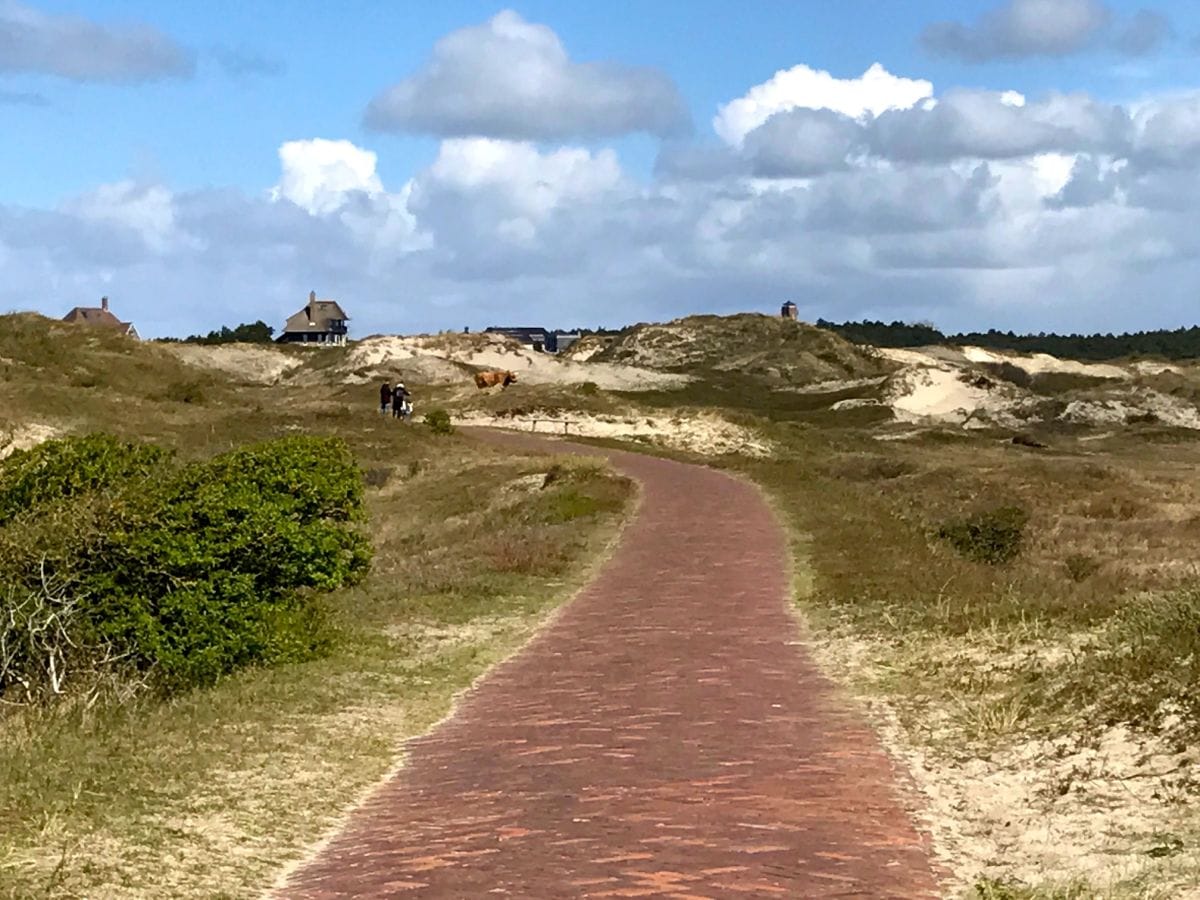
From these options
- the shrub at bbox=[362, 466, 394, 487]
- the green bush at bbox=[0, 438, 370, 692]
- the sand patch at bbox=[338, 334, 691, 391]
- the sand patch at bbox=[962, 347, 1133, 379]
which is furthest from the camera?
the sand patch at bbox=[962, 347, 1133, 379]

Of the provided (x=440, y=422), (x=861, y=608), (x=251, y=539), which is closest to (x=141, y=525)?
(x=251, y=539)

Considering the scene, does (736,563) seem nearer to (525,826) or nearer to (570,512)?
(570,512)

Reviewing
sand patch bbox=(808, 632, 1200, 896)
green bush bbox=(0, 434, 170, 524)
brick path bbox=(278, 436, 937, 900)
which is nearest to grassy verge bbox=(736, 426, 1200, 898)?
sand patch bbox=(808, 632, 1200, 896)

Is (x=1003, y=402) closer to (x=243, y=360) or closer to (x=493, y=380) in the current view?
(x=493, y=380)

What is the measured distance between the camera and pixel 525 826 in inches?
306

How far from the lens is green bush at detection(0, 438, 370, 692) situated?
1251cm

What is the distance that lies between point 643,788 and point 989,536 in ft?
53.3

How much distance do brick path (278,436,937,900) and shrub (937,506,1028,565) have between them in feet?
30.5

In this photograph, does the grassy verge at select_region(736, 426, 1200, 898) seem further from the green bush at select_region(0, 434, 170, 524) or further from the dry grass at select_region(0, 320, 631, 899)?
the green bush at select_region(0, 434, 170, 524)

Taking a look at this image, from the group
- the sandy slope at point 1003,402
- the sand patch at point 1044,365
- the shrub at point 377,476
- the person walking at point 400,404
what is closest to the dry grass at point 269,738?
the shrub at point 377,476

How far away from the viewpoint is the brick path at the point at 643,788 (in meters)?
6.88

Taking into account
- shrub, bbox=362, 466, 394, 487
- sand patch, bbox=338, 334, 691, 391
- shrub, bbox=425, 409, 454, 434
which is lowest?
shrub, bbox=362, 466, 394, 487

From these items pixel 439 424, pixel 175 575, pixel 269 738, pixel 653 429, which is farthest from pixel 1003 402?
pixel 269 738

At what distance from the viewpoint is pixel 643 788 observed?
8398 mm
